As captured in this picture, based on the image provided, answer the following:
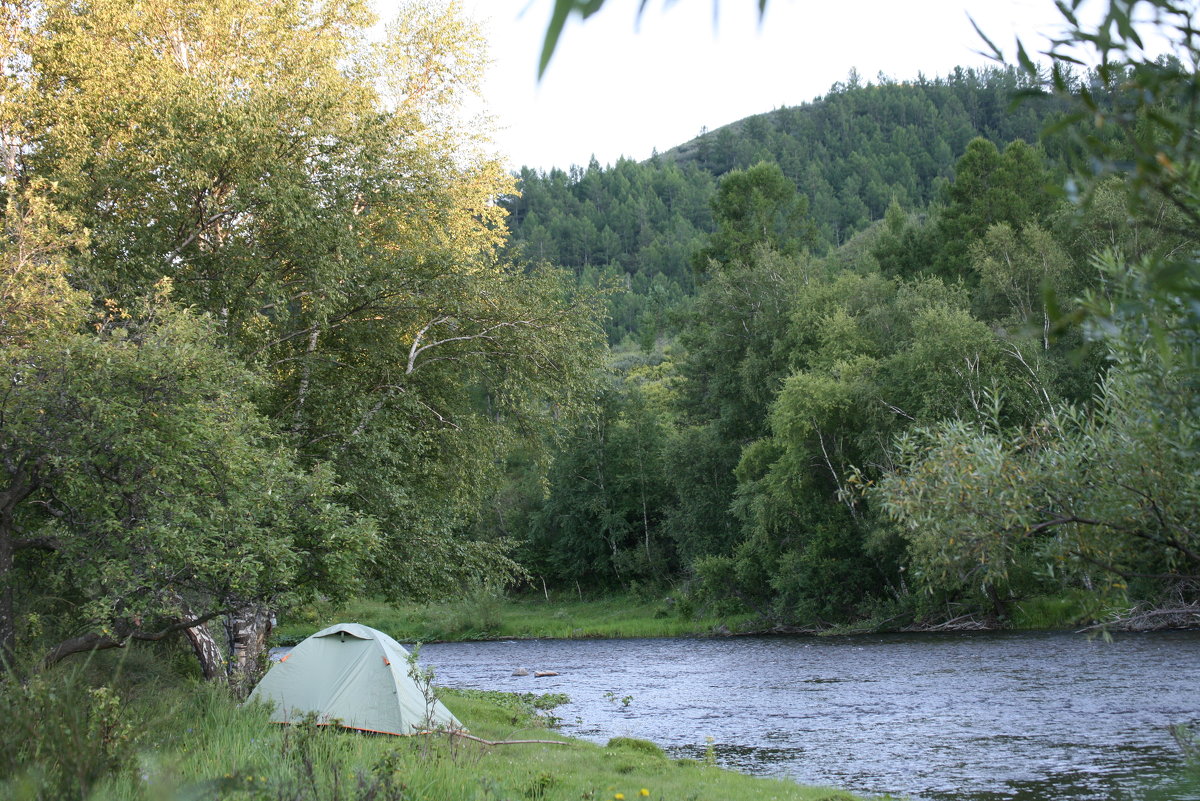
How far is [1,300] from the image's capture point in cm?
1188

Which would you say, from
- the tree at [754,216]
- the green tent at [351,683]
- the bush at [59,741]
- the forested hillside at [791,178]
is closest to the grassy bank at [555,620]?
the green tent at [351,683]

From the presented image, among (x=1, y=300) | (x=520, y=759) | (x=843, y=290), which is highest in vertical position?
(x=843, y=290)

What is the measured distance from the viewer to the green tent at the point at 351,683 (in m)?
16.2

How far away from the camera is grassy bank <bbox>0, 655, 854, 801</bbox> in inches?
178

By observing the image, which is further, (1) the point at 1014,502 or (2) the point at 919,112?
(2) the point at 919,112

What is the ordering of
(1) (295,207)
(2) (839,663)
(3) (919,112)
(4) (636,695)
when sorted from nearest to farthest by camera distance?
(1) (295,207), (4) (636,695), (2) (839,663), (3) (919,112)

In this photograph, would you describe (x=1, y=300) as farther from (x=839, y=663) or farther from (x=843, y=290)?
(x=843, y=290)

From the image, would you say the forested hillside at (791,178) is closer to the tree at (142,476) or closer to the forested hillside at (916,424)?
the forested hillside at (916,424)

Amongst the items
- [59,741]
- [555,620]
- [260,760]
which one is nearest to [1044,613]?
[555,620]

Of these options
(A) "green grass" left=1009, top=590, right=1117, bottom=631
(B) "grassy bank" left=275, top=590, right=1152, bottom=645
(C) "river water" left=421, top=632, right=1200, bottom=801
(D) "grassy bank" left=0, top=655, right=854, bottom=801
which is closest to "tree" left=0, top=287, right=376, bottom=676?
(D) "grassy bank" left=0, top=655, right=854, bottom=801

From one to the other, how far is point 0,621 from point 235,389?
13.4 feet

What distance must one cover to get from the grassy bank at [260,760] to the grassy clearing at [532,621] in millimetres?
25842

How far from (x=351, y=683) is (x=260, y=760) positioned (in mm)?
9343

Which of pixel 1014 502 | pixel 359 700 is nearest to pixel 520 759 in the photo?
pixel 359 700
